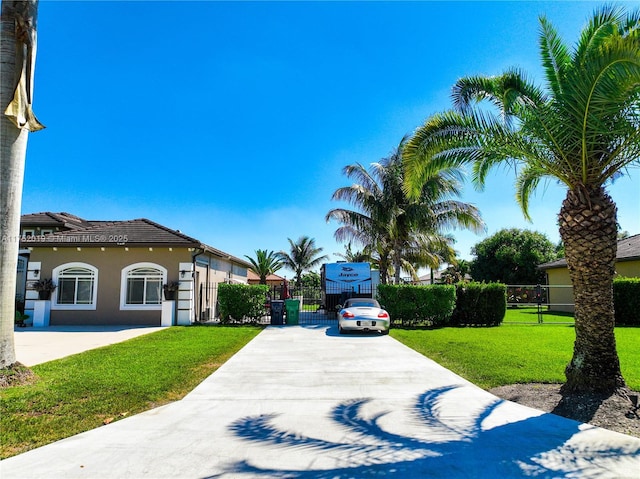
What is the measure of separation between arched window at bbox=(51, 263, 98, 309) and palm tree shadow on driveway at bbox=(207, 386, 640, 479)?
51.0 ft

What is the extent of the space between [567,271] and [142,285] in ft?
82.9

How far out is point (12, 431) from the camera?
473cm

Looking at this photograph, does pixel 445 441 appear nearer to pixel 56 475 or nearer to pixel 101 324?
pixel 56 475

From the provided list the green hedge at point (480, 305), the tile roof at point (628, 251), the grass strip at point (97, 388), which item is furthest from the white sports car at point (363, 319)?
the tile roof at point (628, 251)

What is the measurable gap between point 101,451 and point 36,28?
7.62 meters

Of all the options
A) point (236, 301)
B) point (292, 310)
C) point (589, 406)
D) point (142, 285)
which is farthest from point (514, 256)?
point (589, 406)

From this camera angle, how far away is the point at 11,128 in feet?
23.4

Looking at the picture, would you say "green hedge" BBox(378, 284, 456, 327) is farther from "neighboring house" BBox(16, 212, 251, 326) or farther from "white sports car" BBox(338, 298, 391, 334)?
"neighboring house" BBox(16, 212, 251, 326)

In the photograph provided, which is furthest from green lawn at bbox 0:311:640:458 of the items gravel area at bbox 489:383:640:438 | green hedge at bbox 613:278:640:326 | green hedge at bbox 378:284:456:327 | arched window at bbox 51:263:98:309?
arched window at bbox 51:263:98:309

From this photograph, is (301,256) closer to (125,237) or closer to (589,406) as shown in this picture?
(125,237)

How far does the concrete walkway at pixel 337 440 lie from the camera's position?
3.78 m

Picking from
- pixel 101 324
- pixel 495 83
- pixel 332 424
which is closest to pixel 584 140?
pixel 495 83

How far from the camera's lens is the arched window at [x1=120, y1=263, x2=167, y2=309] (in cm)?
1767

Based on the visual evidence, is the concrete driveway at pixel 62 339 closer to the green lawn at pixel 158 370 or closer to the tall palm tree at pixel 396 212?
the green lawn at pixel 158 370
